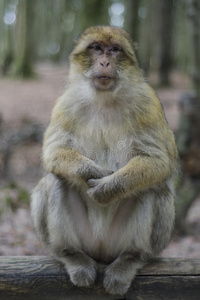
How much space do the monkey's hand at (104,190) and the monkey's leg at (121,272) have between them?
59 cm

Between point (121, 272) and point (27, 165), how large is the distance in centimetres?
655

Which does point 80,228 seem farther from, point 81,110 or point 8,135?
point 8,135

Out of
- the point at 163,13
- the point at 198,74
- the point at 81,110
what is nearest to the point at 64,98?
the point at 81,110

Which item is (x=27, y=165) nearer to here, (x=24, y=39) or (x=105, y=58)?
(x=105, y=58)

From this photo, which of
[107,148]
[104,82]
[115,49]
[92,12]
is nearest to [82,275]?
[107,148]

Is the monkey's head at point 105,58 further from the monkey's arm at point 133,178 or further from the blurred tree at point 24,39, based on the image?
the blurred tree at point 24,39

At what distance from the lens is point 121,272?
3816 millimetres

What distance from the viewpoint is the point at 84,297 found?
149 inches

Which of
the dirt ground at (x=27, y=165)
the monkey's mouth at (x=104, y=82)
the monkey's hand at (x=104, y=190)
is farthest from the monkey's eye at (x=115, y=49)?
the monkey's hand at (x=104, y=190)

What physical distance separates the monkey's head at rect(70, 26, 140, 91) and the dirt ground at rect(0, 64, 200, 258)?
17.0 inches

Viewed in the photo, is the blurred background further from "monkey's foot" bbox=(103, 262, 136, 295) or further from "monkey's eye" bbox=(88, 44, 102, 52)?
"monkey's foot" bbox=(103, 262, 136, 295)

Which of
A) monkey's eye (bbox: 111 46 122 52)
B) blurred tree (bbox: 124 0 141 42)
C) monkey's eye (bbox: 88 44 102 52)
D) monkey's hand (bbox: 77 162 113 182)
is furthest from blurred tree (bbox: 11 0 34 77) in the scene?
monkey's hand (bbox: 77 162 113 182)

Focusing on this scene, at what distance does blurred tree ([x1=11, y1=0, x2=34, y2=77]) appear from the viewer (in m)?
20.0

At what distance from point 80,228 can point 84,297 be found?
0.67 m
